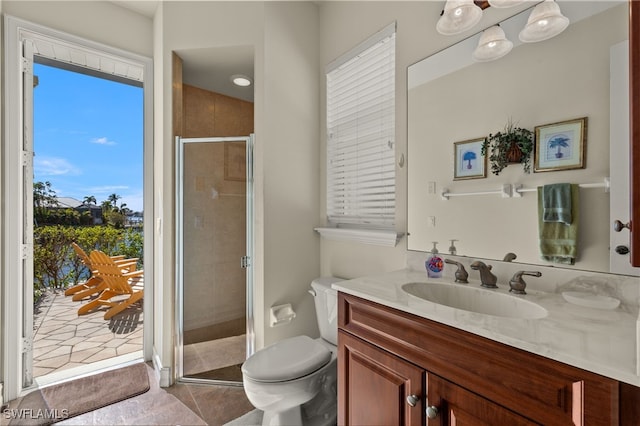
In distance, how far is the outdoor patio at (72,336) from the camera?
86.0 inches

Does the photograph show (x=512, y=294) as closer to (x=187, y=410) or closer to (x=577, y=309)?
(x=577, y=309)

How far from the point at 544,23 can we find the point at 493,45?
179 millimetres

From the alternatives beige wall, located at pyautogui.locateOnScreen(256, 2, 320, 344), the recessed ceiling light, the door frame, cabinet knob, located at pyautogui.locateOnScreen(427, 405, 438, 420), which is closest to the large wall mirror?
cabinet knob, located at pyautogui.locateOnScreen(427, 405, 438, 420)

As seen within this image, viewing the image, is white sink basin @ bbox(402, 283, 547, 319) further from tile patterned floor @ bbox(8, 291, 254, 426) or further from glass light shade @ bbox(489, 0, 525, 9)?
tile patterned floor @ bbox(8, 291, 254, 426)

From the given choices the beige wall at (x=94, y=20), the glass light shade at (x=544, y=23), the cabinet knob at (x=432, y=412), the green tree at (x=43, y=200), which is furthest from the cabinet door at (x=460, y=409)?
the beige wall at (x=94, y=20)

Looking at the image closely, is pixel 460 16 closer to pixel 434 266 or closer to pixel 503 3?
pixel 503 3

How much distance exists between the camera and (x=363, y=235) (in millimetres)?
1835

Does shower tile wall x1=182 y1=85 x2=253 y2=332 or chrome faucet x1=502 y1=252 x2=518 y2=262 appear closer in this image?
chrome faucet x1=502 y1=252 x2=518 y2=262

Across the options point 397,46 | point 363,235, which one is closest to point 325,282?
point 363,235

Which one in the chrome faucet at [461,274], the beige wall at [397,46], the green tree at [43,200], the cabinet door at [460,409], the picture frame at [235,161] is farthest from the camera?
the picture frame at [235,161]

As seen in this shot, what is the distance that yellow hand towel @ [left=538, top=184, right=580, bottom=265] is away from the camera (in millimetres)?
1069

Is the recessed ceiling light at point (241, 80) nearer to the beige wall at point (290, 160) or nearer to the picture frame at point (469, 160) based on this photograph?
the beige wall at point (290, 160)

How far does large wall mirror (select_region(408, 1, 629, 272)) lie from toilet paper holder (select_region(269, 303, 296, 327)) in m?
0.99

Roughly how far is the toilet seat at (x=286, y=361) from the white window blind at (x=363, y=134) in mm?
834
